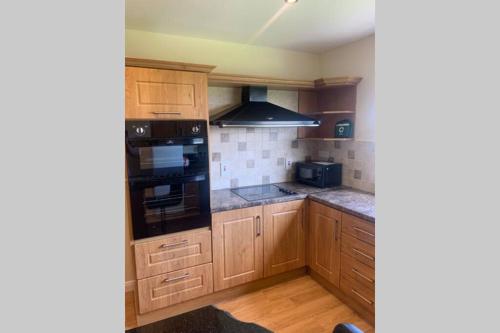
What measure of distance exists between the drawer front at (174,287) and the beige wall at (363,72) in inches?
74.0

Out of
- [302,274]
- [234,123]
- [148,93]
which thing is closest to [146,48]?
[148,93]

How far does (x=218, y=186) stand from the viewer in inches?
106

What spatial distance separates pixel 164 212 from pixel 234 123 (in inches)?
35.5

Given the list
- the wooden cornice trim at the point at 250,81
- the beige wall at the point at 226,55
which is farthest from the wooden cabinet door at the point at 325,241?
the beige wall at the point at 226,55

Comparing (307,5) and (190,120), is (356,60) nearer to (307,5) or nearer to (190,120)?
(307,5)

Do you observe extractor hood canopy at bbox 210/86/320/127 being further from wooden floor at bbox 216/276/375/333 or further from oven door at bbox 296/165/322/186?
wooden floor at bbox 216/276/375/333

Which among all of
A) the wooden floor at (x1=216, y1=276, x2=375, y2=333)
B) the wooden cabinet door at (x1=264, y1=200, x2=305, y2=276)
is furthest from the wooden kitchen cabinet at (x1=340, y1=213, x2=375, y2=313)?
the wooden cabinet door at (x1=264, y1=200, x2=305, y2=276)

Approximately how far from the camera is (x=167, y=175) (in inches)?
79.0

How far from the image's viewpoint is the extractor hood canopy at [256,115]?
230 cm

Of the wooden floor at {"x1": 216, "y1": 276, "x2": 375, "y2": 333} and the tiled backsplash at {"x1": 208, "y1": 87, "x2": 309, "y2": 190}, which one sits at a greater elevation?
the tiled backsplash at {"x1": 208, "y1": 87, "x2": 309, "y2": 190}

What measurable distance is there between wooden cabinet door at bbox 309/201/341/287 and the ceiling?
1.52m

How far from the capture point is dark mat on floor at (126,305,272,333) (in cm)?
87

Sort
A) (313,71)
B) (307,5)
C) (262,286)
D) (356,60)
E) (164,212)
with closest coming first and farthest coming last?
(307,5), (164,212), (262,286), (356,60), (313,71)

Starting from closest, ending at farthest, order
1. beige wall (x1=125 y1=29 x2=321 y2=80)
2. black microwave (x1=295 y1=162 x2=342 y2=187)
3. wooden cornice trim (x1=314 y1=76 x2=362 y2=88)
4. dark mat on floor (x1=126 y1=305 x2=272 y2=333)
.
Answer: dark mat on floor (x1=126 y1=305 x2=272 y2=333), beige wall (x1=125 y1=29 x2=321 y2=80), wooden cornice trim (x1=314 y1=76 x2=362 y2=88), black microwave (x1=295 y1=162 x2=342 y2=187)
